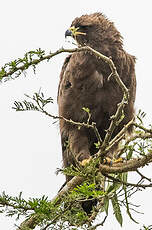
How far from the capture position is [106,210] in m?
4.25

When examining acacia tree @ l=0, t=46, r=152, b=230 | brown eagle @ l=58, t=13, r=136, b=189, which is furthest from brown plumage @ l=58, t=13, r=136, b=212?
acacia tree @ l=0, t=46, r=152, b=230

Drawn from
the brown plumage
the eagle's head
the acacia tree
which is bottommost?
the acacia tree

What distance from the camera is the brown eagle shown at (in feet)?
19.1

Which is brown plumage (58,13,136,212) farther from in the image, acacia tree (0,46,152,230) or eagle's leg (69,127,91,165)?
acacia tree (0,46,152,230)

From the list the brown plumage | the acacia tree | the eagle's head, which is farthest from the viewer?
the eagle's head

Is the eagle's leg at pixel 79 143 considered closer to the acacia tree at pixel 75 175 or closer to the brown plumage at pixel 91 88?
the brown plumage at pixel 91 88

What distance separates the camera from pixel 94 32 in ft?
20.4

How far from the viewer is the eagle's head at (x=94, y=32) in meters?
6.13

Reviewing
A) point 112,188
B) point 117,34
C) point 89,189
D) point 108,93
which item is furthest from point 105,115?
point 89,189

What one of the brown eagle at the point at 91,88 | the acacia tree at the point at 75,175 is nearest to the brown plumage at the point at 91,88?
the brown eagle at the point at 91,88

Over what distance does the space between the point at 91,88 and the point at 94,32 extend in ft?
2.77

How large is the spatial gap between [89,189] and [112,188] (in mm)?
1027

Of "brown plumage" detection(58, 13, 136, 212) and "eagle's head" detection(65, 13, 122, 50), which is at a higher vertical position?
"eagle's head" detection(65, 13, 122, 50)

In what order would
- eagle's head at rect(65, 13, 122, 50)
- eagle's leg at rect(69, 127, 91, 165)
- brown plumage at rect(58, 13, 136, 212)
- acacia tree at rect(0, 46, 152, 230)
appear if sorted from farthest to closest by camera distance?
eagle's head at rect(65, 13, 122, 50), eagle's leg at rect(69, 127, 91, 165), brown plumage at rect(58, 13, 136, 212), acacia tree at rect(0, 46, 152, 230)
